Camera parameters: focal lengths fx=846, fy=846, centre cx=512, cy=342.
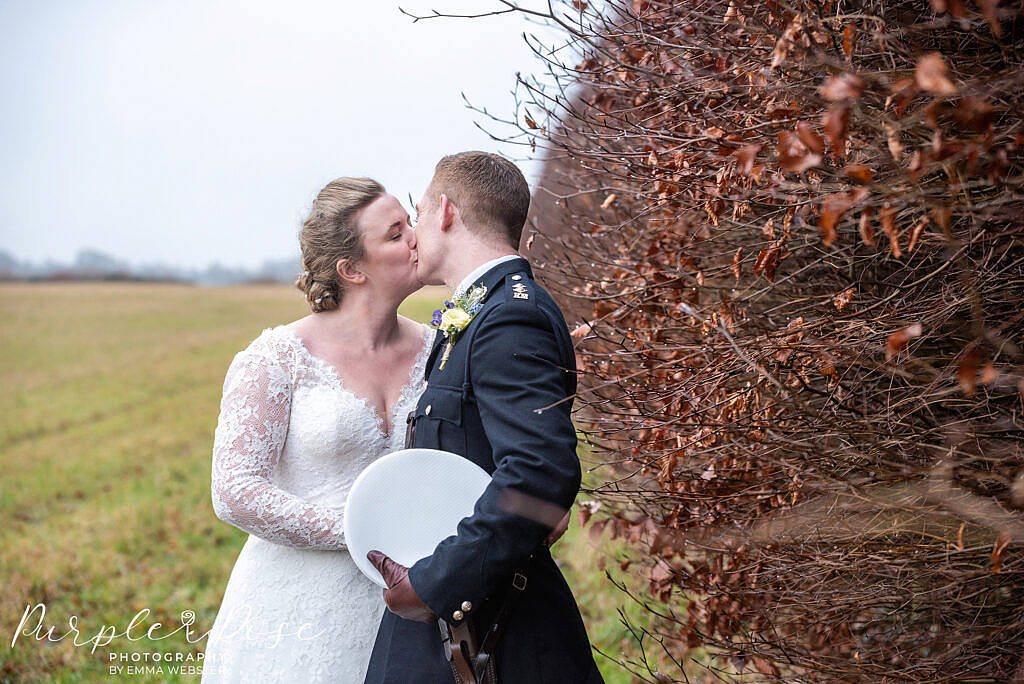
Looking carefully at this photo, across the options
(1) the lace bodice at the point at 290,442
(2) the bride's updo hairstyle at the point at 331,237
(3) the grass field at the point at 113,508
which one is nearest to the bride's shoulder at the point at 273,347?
(1) the lace bodice at the point at 290,442

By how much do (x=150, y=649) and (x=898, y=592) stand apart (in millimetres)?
5477

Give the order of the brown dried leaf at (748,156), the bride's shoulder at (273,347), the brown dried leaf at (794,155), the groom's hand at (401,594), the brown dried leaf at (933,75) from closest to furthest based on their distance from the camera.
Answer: the brown dried leaf at (933,75), the brown dried leaf at (794,155), the brown dried leaf at (748,156), the groom's hand at (401,594), the bride's shoulder at (273,347)

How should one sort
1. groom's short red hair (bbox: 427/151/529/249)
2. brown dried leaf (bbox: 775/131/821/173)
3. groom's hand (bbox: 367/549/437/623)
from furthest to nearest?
groom's short red hair (bbox: 427/151/529/249) → groom's hand (bbox: 367/549/437/623) → brown dried leaf (bbox: 775/131/821/173)

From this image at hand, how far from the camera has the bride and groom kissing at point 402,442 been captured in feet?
6.86

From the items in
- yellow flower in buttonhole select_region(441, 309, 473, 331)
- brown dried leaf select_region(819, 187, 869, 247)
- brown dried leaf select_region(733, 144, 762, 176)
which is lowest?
yellow flower in buttonhole select_region(441, 309, 473, 331)

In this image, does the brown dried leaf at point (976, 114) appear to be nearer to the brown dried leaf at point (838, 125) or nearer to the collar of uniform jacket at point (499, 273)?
the brown dried leaf at point (838, 125)

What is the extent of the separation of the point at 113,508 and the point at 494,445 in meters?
10.2

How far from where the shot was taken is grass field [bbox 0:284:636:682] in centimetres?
616

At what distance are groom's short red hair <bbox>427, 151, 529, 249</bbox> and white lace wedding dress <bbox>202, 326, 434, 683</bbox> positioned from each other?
880 millimetres

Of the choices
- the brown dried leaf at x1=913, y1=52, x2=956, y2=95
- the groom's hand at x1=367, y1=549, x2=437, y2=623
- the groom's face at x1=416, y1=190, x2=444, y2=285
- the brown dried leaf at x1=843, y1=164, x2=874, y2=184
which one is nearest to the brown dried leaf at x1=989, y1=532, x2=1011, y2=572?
the brown dried leaf at x1=843, y1=164, x2=874, y2=184

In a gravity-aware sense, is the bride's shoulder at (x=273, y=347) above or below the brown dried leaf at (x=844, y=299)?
below

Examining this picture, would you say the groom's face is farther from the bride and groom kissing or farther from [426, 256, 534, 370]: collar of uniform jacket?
[426, 256, 534, 370]: collar of uniform jacket

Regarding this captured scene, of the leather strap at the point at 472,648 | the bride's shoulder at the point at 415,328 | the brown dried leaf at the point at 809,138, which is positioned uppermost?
the brown dried leaf at the point at 809,138

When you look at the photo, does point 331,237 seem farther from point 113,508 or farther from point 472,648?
point 113,508
